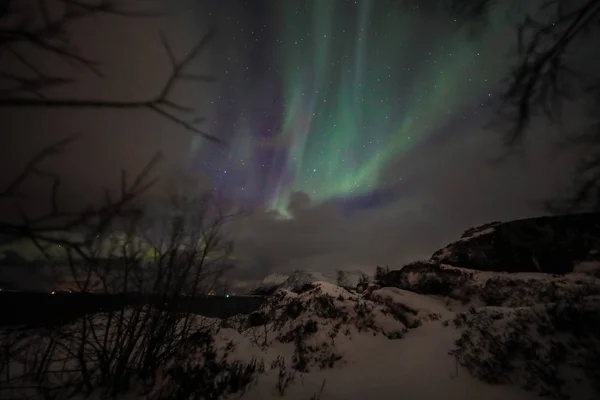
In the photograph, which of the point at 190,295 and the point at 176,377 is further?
the point at 190,295

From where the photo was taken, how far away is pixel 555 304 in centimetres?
524

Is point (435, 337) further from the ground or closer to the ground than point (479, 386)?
further from the ground

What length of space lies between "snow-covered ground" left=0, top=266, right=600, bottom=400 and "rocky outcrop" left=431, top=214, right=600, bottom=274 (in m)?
1.49

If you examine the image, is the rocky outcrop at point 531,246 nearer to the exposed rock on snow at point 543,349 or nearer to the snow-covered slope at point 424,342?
the snow-covered slope at point 424,342

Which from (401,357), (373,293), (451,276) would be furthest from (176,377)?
(451,276)

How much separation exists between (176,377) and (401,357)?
465 centimetres

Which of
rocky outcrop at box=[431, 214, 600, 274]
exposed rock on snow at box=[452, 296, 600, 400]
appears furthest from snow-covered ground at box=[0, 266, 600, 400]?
rocky outcrop at box=[431, 214, 600, 274]

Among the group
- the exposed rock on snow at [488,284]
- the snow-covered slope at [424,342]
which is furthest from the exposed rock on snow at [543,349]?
the exposed rock on snow at [488,284]

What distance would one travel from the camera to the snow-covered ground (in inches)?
181

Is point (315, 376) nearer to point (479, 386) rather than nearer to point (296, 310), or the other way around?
point (479, 386)

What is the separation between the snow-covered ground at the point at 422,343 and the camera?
4590 mm

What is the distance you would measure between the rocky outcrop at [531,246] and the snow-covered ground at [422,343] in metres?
1.49

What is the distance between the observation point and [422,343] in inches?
276

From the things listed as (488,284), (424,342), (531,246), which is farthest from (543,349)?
(531,246)
